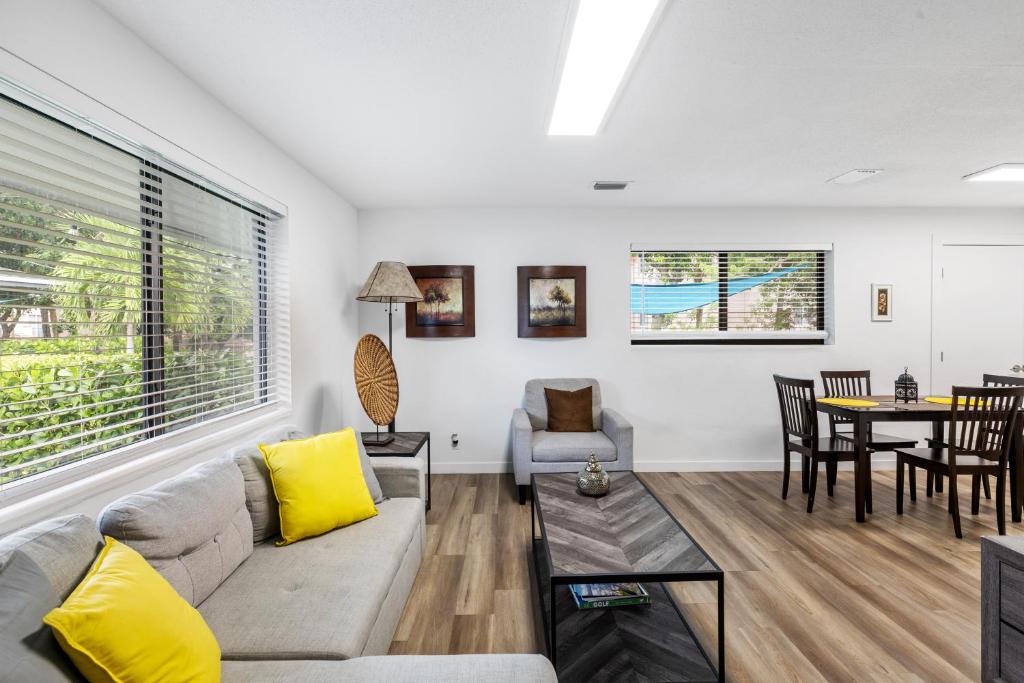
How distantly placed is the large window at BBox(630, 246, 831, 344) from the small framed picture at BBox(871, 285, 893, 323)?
1.31ft

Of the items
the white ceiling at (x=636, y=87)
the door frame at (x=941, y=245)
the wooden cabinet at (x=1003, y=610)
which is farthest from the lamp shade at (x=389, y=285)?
the door frame at (x=941, y=245)

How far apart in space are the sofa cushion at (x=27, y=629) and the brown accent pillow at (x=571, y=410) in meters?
3.48

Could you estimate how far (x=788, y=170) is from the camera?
11.9 ft

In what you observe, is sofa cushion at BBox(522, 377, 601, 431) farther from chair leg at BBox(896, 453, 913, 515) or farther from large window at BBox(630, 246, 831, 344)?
chair leg at BBox(896, 453, 913, 515)

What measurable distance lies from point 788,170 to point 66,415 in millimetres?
4249

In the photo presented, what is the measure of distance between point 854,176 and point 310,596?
14.2ft

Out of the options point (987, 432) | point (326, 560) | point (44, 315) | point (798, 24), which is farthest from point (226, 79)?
point (987, 432)

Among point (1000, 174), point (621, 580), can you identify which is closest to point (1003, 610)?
point (621, 580)

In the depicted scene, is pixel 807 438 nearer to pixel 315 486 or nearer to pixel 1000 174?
pixel 1000 174

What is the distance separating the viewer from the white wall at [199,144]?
1.59 m

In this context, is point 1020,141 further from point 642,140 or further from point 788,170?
point 642,140

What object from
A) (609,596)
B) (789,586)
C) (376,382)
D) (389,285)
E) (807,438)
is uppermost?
(389,285)

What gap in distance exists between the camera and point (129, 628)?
1.13 meters

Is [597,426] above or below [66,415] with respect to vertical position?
below
